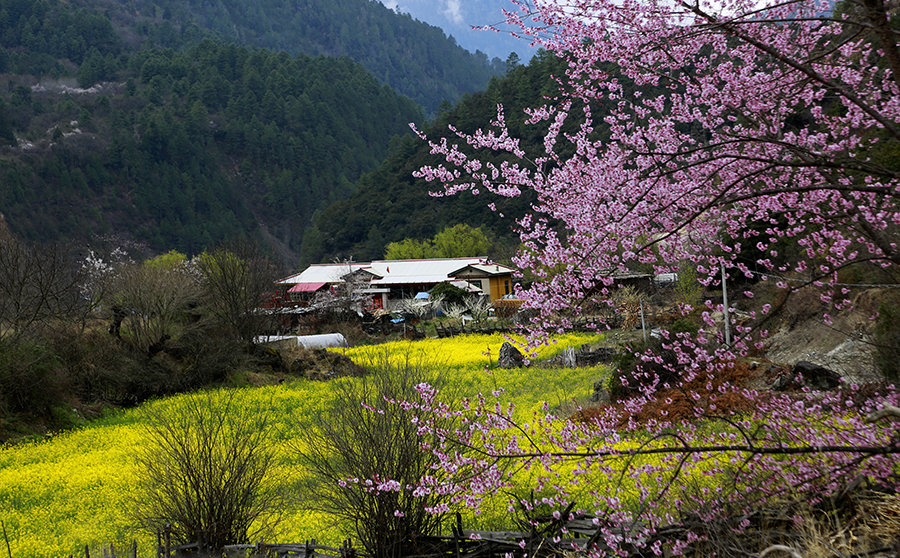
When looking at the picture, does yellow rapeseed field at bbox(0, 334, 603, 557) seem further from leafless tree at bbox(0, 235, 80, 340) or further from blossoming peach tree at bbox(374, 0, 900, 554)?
leafless tree at bbox(0, 235, 80, 340)

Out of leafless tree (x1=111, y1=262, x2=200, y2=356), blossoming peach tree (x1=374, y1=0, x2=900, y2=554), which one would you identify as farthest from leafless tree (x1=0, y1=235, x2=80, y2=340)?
blossoming peach tree (x1=374, y1=0, x2=900, y2=554)

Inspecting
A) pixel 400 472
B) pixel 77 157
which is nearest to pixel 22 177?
pixel 77 157

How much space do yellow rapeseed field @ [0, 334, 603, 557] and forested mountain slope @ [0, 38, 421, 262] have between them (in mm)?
92816

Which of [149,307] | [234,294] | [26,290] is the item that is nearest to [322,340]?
[234,294]

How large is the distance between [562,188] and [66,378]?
18.7m

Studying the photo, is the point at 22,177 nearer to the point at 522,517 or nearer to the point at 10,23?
the point at 10,23

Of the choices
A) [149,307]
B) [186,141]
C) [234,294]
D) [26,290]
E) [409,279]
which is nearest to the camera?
[26,290]

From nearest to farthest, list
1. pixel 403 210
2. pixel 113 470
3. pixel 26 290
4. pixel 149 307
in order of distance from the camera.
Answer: pixel 113 470
pixel 26 290
pixel 149 307
pixel 403 210

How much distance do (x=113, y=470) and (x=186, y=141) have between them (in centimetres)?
13105

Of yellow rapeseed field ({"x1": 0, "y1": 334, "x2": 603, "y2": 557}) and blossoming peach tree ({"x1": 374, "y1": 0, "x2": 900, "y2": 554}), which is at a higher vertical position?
blossoming peach tree ({"x1": 374, "y1": 0, "x2": 900, "y2": 554})

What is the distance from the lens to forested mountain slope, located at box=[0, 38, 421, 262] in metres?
109

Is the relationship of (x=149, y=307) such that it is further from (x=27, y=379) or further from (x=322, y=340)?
(x=322, y=340)

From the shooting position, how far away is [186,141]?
13088cm

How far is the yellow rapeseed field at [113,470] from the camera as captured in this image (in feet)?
29.7
